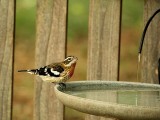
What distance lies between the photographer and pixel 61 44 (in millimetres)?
3541

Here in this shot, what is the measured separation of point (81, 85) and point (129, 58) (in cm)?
340

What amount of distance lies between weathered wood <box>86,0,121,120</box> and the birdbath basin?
52cm

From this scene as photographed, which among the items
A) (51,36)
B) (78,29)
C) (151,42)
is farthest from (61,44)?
(78,29)

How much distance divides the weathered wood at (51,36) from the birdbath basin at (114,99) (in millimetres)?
650

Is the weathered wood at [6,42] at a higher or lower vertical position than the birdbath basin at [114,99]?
higher

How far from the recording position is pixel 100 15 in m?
3.50

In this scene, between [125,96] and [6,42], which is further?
[6,42]

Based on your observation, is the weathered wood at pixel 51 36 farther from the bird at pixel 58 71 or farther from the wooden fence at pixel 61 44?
the bird at pixel 58 71

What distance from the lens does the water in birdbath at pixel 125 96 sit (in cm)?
267

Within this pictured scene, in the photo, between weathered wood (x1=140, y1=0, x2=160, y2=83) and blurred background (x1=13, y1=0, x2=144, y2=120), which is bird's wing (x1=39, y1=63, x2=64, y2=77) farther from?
blurred background (x1=13, y1=0, x2=144, y2=120)

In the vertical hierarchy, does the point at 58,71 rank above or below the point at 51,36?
below

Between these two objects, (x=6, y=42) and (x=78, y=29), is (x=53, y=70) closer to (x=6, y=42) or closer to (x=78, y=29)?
(x=6, y=42)

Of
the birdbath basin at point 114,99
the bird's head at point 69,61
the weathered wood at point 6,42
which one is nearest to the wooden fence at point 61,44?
the weathered wood at point 6,42

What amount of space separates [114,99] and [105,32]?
0.85m
